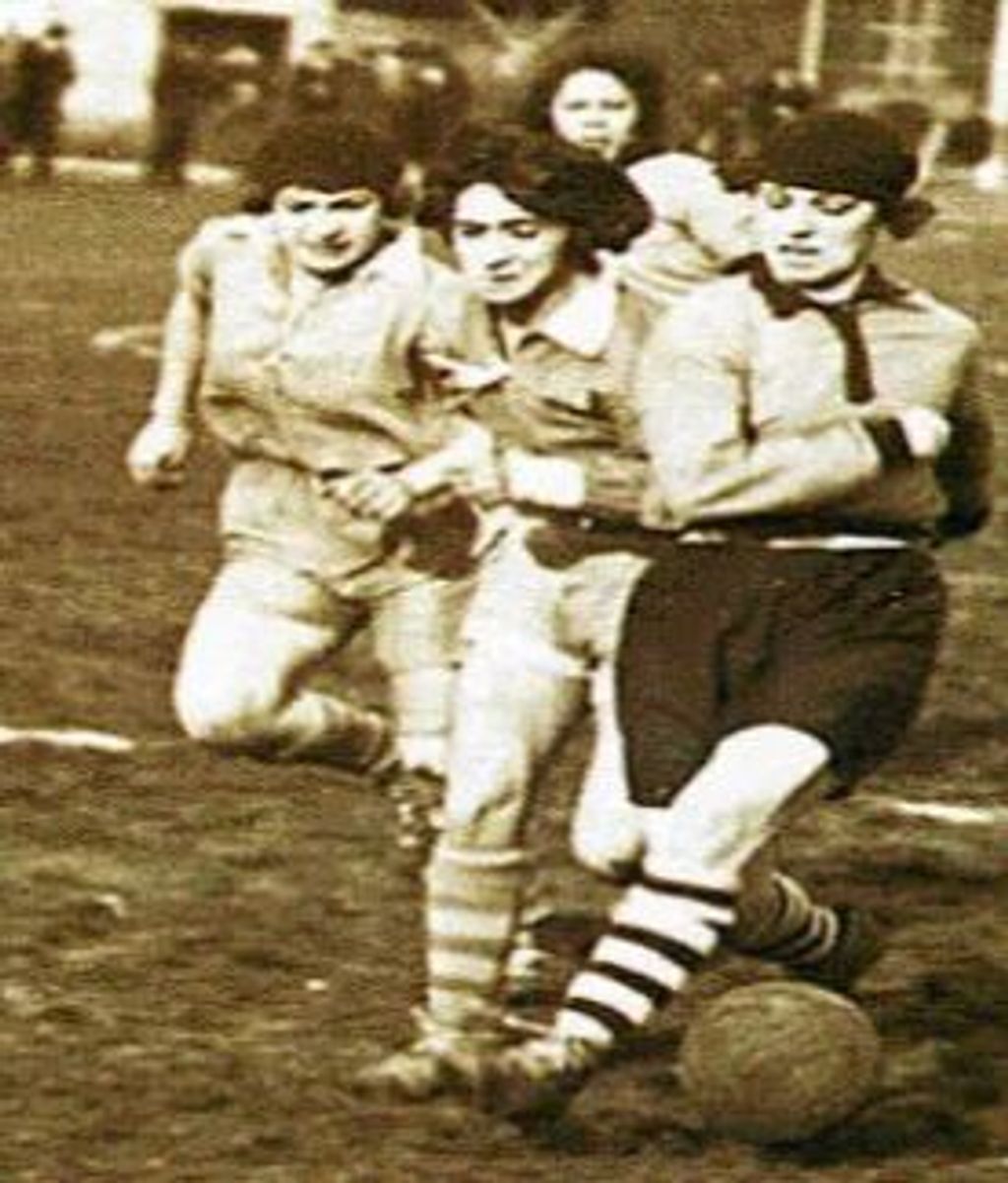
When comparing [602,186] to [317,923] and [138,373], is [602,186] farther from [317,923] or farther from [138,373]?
[138,373]

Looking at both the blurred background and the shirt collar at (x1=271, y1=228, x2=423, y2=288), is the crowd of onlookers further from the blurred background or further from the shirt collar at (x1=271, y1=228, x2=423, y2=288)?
the shirt collar at (x1=271, y1=228, x2=423, y2=288)

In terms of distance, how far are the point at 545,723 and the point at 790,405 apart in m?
0.76

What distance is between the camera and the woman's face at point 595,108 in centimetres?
901

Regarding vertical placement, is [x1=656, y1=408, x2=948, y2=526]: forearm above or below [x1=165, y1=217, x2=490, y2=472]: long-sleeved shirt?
above

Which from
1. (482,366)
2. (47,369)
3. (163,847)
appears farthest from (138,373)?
(482,366)

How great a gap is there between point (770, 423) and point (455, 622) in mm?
1634

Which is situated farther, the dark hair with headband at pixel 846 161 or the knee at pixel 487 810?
the knee at pixel 487 810

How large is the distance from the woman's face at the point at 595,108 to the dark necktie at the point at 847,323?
2475 millimetres

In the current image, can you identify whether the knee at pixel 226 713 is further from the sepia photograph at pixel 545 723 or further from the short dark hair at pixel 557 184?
the short dark hair at pixel 557 184

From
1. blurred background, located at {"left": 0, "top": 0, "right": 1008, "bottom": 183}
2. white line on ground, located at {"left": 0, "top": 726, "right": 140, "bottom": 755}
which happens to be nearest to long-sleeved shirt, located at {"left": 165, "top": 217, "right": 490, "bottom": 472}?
white line on ground, located at {"left": 0, "top": 726, "right": 140, "bottom": 755}

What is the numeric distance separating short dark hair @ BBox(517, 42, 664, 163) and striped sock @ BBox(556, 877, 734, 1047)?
9.91 feet

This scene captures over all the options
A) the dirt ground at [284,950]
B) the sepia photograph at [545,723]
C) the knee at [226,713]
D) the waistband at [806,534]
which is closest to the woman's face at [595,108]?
the sepia photograph at [545,723]

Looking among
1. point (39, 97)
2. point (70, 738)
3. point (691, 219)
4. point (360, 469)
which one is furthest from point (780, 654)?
point (39, 97)

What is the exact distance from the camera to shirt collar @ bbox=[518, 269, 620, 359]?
683 cm
